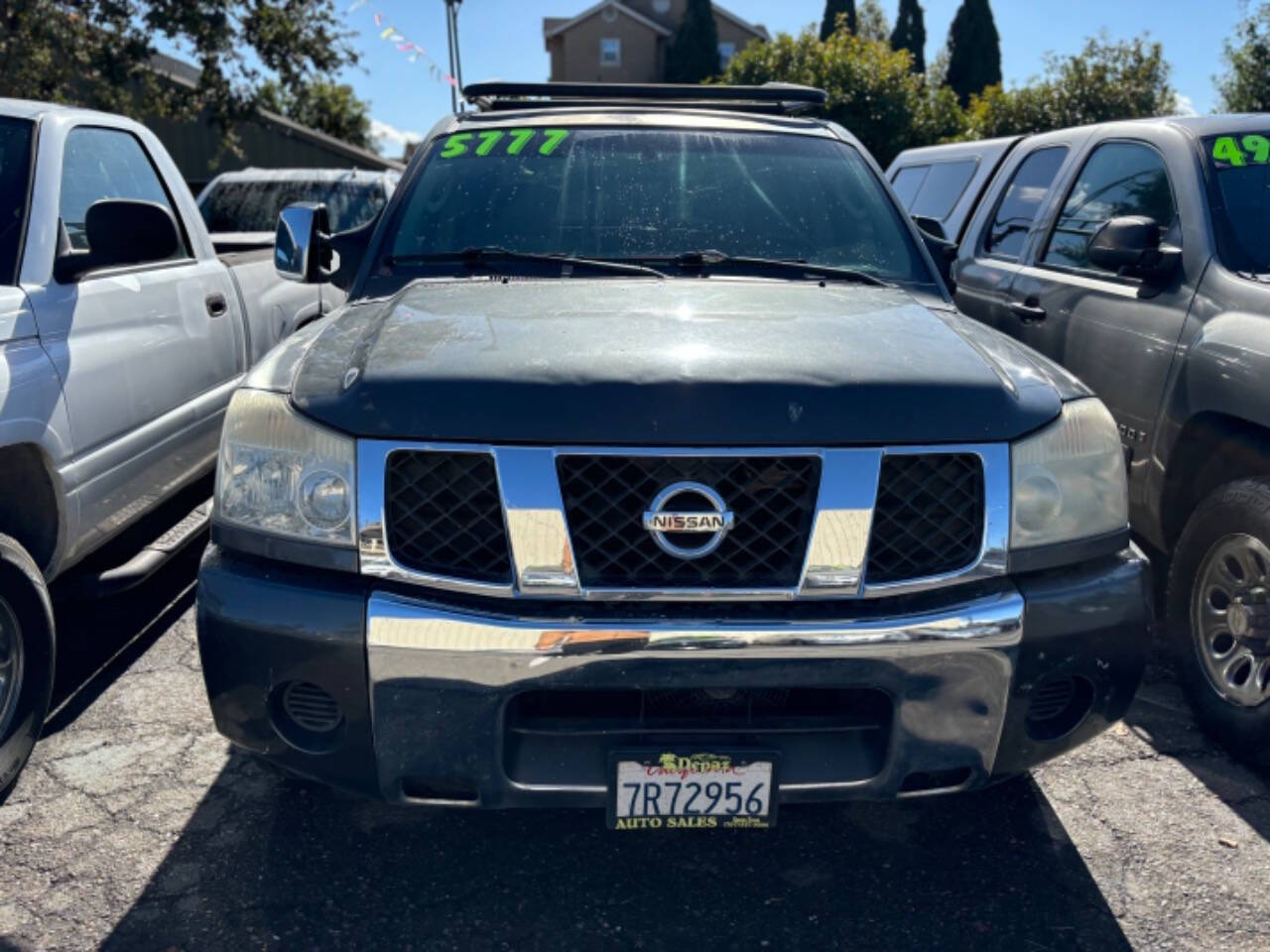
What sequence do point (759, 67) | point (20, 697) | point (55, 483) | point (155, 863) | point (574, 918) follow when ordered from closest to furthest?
point (574, 918)
point (155, 863)
point (20, 697)
point (55, 483)
point (759, 67)

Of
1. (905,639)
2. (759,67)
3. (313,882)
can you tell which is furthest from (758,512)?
(759,67)

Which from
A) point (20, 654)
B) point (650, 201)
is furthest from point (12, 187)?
point (650, 201)

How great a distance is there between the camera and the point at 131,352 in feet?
12.6

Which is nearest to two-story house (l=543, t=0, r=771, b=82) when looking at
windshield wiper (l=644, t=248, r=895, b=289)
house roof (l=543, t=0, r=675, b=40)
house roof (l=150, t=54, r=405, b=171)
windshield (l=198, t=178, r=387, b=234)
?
house roof (l=543, t=0, r=675, b=40)

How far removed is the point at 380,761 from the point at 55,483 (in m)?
1.62

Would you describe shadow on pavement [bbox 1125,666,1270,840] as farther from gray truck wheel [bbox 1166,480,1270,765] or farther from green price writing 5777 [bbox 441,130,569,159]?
green price writing 5777 [bbox 441,130,569,159]

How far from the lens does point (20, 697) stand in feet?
10.2

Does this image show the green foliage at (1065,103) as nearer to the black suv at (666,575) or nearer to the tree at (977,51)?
the tree at (977,51)

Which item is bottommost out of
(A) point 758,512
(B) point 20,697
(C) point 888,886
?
(C) point 888,886

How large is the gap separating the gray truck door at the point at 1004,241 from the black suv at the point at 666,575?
2.75m

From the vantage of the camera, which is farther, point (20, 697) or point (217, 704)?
point (20, 697)

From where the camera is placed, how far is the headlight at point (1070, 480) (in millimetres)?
2434

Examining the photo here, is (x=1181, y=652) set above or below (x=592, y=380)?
below

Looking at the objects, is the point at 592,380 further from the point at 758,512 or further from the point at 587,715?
the point at 587,715
